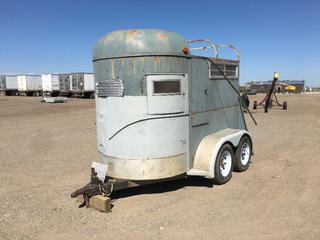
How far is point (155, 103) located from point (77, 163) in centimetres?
396

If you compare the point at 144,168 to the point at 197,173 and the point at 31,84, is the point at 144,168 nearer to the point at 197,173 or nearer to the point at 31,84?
the point at 197,173

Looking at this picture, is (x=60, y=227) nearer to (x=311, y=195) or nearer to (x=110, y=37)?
(x=110, y=37)

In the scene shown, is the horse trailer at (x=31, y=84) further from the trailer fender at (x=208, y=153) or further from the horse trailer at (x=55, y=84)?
the trailer fender at (x=208, y=153)

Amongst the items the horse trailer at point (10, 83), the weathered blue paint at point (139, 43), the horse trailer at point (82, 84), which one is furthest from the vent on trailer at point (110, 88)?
the horse trailer at point (10, 83)

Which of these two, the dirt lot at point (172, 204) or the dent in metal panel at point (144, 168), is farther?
the dent in metal panel at point (144, 168)

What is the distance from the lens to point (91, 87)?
40.0 m

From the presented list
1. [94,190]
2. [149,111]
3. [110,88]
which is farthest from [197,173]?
[110,88]

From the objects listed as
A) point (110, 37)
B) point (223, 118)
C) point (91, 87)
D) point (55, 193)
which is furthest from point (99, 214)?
point (91, 87)

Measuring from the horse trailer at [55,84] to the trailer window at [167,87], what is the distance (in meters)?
38.5

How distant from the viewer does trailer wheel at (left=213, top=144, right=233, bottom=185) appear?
248 inches

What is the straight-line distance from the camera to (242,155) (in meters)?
7.51

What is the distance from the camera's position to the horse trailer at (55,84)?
42.6 meters

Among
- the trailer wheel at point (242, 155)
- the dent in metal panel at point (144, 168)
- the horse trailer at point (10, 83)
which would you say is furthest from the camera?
the horse trailer at point (10, 83)

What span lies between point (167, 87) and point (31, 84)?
48.7 m
